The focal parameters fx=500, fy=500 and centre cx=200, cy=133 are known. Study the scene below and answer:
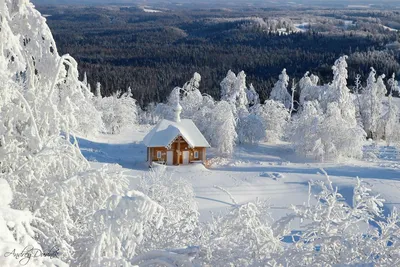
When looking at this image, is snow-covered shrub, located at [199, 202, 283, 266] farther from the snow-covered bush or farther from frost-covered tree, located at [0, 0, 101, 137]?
frost-covered tree, located at [0, 0, 101, 137]

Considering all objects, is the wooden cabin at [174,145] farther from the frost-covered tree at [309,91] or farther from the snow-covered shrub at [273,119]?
the frost-covered tree at [309,91]

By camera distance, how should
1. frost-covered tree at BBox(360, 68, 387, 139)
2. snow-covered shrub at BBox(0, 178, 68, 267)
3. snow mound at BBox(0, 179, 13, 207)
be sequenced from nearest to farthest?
snow-covered shrub at BBox(0, 178, 68, 267) → snow mound at BBox(0, 179, 13, 207) → frost-covered tree at BBox(360, 68, 387, 139)

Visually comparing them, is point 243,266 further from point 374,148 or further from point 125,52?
point 125,52

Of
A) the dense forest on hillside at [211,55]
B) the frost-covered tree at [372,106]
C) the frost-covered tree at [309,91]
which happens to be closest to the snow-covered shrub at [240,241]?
the frost-covered tree at [309,91]

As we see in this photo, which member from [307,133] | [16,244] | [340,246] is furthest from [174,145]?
[16,244]

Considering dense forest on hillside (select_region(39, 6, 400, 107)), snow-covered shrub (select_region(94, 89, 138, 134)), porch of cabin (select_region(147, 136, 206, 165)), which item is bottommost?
dense forest on hillside (select_region(39, 6, 400, 107))

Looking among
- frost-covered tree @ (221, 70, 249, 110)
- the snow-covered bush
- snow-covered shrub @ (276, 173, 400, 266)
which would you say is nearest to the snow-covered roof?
frost-covered tree @ (221, 70, 249, 110)
